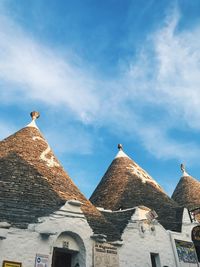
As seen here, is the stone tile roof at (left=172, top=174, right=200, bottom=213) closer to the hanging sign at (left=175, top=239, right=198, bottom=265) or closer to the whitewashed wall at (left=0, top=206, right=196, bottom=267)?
the whitewashed wall at (left=0, top=206, right=196, bottom=267)

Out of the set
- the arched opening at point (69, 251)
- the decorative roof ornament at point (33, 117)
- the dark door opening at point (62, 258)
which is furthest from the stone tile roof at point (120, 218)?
the decorative roof ornament at point (33, 117)

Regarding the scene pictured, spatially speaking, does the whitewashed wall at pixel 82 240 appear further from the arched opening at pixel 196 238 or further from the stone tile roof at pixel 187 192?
the stone tile roof at pixel 187 192

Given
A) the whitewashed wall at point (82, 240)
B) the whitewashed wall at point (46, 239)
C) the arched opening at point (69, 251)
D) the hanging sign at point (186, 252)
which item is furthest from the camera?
the hanging sign at point (186, 252)

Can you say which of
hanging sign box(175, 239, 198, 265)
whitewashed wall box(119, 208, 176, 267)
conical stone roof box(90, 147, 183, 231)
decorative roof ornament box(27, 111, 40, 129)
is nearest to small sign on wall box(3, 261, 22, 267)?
whitewashed wall box(119, 208, 176, 267)

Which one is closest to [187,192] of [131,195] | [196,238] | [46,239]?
[131,195]

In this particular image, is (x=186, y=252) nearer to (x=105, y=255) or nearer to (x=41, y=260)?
(x=105, y=255)

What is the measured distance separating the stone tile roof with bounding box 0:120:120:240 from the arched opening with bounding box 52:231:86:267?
80 centimetres

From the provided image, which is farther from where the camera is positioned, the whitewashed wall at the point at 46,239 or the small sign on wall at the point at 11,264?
the whitewashed wall at the point at 46,239

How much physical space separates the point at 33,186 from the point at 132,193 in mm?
5737

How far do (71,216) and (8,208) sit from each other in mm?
1909

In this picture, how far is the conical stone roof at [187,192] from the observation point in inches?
722

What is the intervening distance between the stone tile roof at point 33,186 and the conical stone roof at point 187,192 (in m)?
7.97

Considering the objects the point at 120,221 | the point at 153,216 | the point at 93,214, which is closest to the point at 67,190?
the point at 93,214

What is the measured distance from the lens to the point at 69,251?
10359mm
